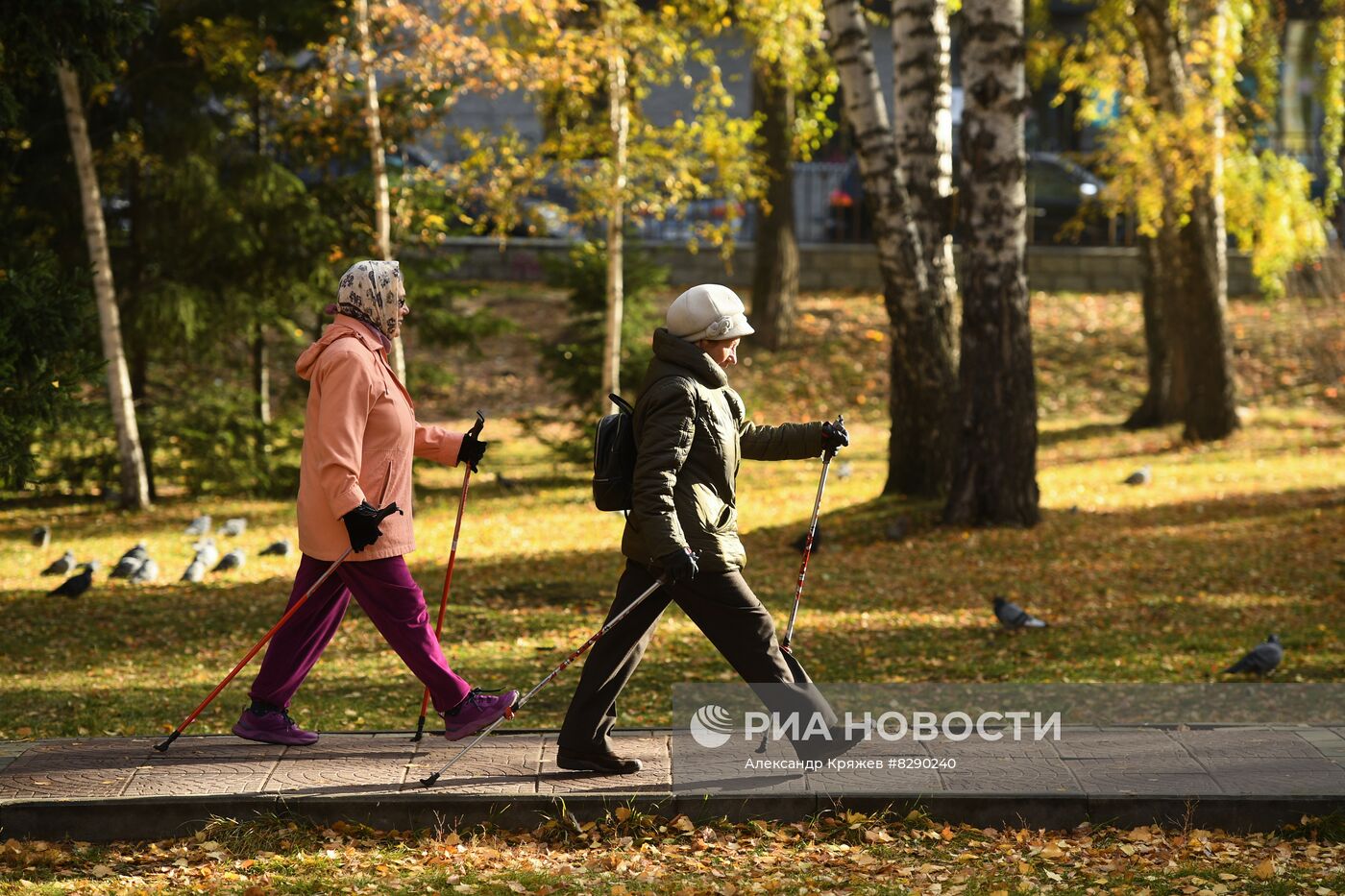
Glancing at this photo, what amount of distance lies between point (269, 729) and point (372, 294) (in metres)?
1.77

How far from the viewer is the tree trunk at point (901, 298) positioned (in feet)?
45.8

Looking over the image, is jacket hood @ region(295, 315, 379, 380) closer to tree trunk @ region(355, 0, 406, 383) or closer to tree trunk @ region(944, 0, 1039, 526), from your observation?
tree trunk @ region(944, 0, 1039, 526)

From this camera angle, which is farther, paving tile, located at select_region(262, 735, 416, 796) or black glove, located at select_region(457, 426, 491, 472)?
black glove, located at select_region(457, 426, 491, 472)

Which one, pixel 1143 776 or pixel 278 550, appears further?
pixel 278 550

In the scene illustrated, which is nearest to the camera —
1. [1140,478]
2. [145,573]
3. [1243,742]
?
[1243,742]

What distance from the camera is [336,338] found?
19.0ft

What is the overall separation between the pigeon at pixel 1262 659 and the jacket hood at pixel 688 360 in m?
4.17

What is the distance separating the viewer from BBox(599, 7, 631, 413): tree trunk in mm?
15977

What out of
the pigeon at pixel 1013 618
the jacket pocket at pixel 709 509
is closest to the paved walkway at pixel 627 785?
the jacket pocket at pixel 709 509

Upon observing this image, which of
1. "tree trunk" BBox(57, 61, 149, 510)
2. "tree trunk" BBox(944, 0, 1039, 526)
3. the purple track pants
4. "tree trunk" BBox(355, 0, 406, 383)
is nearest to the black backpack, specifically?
the purple track pants

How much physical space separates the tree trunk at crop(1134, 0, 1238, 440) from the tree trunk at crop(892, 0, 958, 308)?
176 inches

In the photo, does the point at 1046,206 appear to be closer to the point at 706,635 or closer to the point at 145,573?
the point at 145,573

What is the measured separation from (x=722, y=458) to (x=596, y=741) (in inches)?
46.3

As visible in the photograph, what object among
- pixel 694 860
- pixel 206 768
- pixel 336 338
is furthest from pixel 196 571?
pixel 694 860
